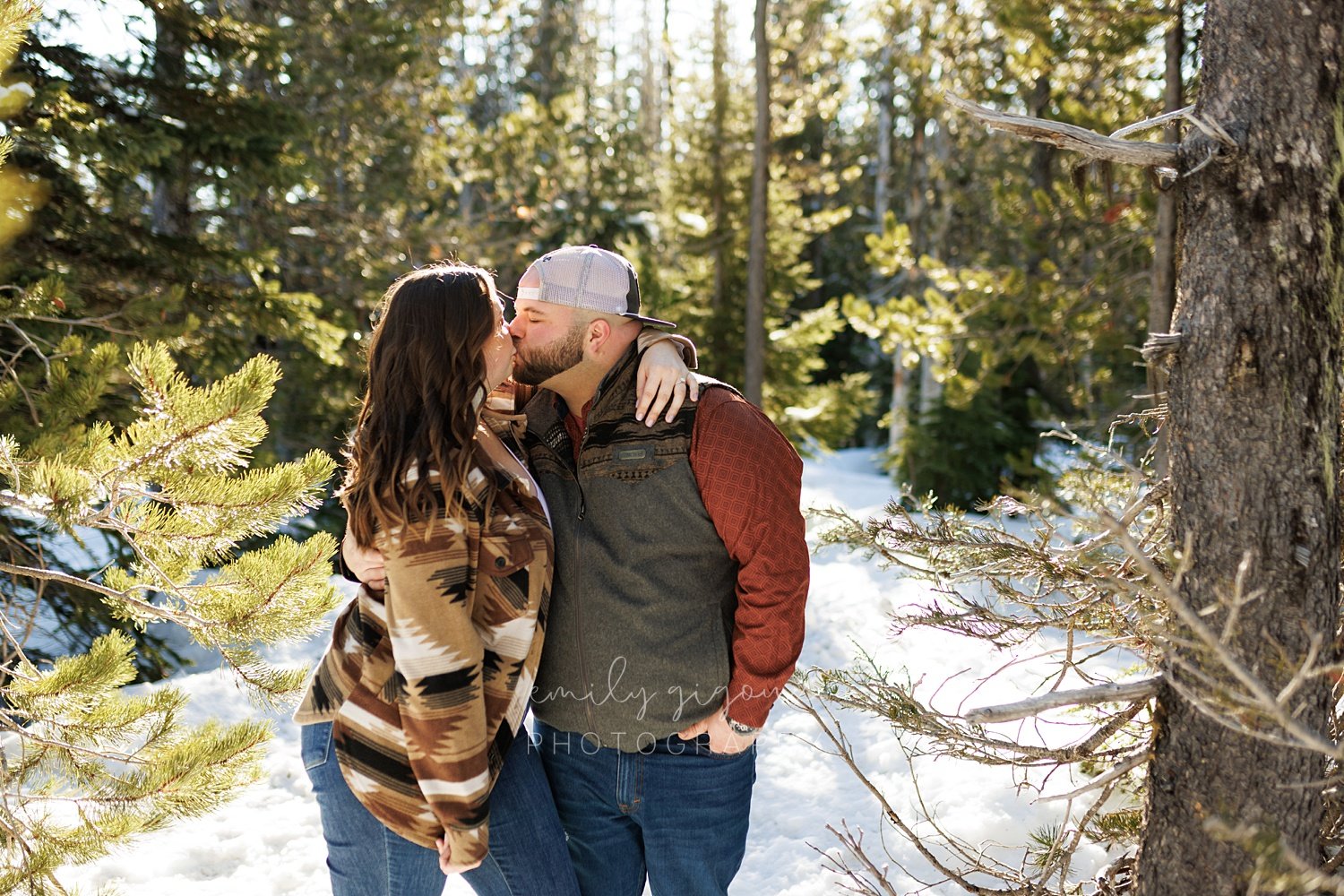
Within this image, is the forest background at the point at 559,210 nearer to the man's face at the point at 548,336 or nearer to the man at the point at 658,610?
the man's face at the point at 548,336

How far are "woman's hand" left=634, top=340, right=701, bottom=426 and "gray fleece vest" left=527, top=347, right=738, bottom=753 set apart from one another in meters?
0.04

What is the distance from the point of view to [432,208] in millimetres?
16047

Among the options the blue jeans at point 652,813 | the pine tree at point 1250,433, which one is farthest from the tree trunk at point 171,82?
the pine tree at point 1250,433

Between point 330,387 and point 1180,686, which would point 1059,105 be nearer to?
point 1180,686

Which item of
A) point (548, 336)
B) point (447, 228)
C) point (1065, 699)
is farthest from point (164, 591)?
point (447, 228)

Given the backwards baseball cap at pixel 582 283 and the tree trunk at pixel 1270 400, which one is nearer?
the tree trunk at pixel 1270 400

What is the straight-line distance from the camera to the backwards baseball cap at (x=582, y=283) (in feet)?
7.92

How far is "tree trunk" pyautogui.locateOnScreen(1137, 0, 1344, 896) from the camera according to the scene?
1884mm

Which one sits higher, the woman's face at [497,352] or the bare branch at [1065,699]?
the woman's face at [497,352]

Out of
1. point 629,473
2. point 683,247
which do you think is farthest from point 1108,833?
point 683,247

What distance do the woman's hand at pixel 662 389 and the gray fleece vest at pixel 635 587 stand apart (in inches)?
1.4

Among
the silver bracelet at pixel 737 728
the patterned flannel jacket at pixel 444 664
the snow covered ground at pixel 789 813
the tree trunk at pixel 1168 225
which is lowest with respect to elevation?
the snow covered ground at pixel 789 813

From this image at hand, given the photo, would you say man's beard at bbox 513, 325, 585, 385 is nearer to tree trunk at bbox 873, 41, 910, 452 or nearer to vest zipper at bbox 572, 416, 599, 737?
vest zipper at bbox 572, 416, 599, 737

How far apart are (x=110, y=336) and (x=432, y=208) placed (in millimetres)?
11494
